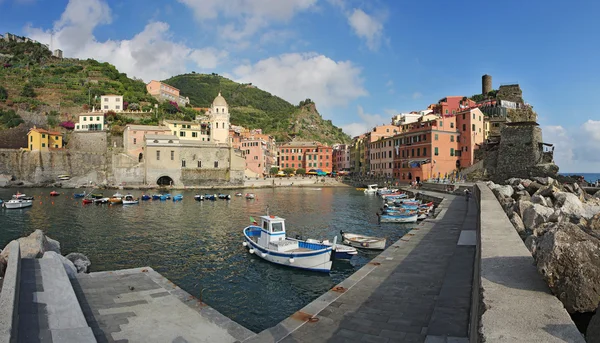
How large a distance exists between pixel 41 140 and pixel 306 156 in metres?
60.7

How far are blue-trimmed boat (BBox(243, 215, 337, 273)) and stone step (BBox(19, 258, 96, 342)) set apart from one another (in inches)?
342

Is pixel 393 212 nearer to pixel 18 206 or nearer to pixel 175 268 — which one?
pixel 175 268

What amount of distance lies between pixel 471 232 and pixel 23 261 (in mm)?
16861

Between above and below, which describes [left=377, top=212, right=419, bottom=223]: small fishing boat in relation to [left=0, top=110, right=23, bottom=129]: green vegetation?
below

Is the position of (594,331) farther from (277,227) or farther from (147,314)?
(277,227)

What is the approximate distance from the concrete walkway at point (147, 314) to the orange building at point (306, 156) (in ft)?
276

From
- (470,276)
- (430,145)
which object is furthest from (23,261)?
(430,145)

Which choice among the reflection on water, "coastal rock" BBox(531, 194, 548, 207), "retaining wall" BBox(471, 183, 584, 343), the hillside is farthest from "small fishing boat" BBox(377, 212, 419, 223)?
the hillside

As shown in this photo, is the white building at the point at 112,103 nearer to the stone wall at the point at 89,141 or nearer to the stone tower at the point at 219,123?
the stone wall at the point at 89,141

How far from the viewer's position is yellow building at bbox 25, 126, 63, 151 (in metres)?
69.8

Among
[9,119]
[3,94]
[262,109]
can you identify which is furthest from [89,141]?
[262,109]

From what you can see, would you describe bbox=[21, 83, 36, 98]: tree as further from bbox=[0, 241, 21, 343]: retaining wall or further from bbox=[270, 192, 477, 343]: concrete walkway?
bbox=[270, 192, 477, 343]: concrete walkway

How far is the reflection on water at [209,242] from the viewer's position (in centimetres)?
1321

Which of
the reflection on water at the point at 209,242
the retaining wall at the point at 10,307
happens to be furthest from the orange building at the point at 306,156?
the retaining wall at the point at 10,307
